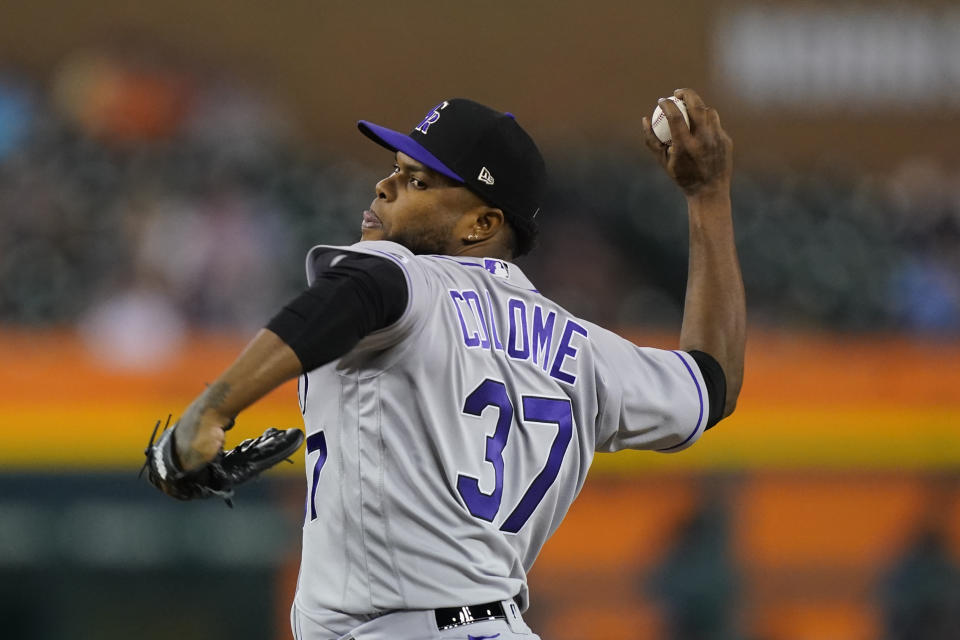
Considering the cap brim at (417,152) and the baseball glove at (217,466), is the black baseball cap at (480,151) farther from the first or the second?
the baseball glove at (217,466)

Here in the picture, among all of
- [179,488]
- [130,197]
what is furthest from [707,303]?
[130,197]

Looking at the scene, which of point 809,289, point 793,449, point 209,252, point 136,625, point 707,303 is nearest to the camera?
point 707,303

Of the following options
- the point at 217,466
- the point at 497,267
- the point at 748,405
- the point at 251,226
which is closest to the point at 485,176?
the point at 497,267

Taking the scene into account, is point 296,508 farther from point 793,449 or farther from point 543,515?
point 543,515

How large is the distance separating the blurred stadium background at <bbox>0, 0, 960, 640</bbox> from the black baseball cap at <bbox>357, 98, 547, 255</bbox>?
10.6 ft

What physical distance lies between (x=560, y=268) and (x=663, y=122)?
4871 millimetres

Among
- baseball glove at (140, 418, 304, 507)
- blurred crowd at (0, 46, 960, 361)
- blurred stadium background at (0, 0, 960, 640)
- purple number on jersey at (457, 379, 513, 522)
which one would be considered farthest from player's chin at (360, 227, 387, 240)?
blurred crowd at (0, 46, 960, 361)

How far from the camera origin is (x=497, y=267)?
226cm

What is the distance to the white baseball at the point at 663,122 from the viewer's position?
2559mm

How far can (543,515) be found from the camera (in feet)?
7.45

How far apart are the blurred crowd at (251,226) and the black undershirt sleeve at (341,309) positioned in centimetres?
410

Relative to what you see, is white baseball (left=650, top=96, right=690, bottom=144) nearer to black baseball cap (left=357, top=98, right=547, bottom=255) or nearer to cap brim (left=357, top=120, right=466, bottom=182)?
black baseball cap (left=357, top=98, right=547, bottom=255)

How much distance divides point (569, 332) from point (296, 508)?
344cm

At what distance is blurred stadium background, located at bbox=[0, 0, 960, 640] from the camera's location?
5.40 metres
